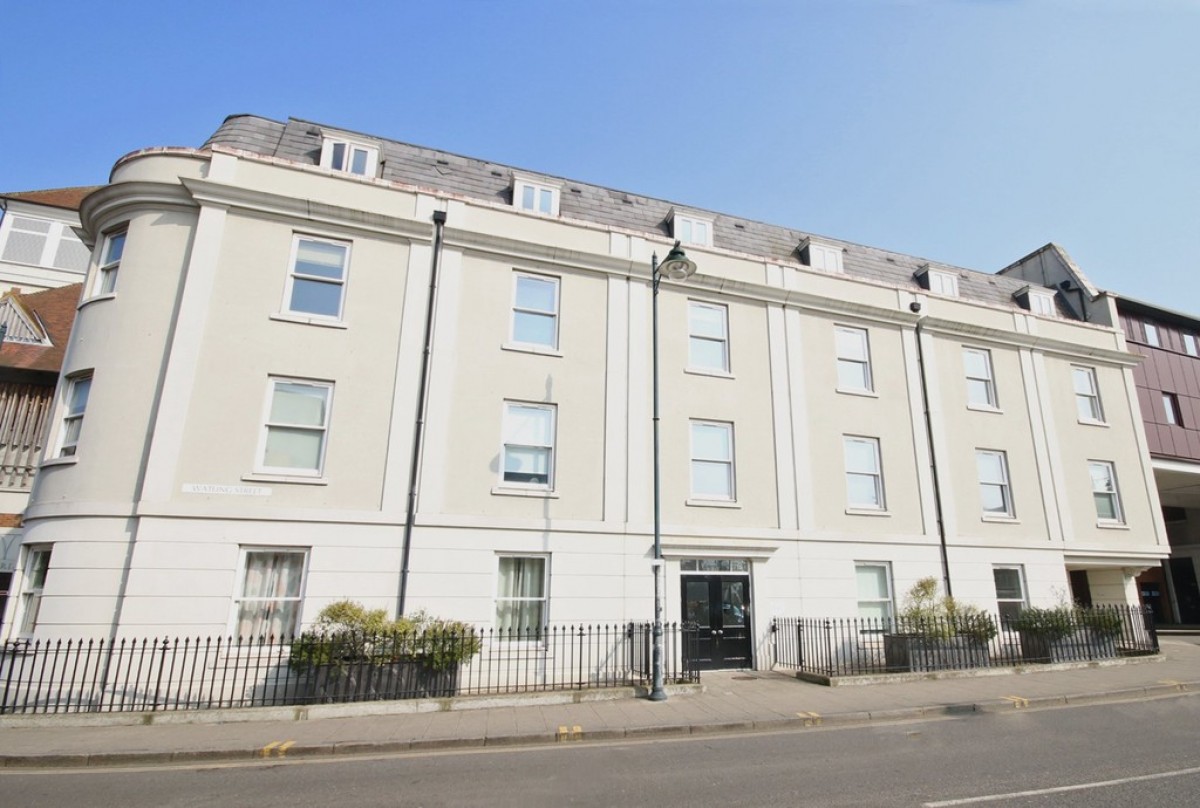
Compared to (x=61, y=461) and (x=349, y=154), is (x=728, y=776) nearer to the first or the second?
(x=61, y=461)

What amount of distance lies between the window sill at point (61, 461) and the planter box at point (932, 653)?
1590cm

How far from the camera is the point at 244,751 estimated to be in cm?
749

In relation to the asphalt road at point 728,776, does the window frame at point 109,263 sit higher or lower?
higher

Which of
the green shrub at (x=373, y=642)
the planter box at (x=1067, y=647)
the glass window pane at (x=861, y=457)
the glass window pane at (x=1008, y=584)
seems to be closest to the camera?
the green shrub at (x=373, y=642)

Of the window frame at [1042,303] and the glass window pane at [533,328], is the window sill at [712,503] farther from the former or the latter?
the window frame at [1042,303]

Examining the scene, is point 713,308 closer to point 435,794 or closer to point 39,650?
point 435,794

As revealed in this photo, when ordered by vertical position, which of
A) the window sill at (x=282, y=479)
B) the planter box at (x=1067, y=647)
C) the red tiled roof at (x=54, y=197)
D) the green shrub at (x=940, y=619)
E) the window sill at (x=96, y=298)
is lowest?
the planter box at (x=1067, y=647)

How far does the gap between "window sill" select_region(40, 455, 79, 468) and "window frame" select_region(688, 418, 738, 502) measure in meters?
11.8

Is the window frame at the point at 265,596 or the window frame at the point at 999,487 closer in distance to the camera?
the window frame at the point at 265,596

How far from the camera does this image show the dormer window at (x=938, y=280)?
20.1 metres

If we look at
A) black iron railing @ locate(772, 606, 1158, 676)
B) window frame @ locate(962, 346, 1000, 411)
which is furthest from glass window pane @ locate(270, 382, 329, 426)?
window frame @ locate(962, 346, 1000, 411)

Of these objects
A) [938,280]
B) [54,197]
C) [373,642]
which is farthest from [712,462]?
[54,197]

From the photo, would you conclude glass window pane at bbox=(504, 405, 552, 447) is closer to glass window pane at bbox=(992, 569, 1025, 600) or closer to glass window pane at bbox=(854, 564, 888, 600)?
glass window pane at bbox=(854, 564, 888, 600)

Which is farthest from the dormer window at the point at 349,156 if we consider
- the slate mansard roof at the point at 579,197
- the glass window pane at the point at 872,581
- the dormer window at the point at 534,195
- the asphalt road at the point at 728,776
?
the glass window pane at the point at 872,581
